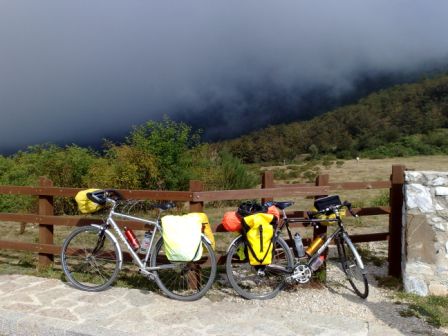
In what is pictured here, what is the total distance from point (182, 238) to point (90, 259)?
1539 millimetres

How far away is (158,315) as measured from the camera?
4770 mm

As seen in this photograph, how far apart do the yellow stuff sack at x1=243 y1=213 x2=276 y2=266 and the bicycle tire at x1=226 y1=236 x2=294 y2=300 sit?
22 centimetres

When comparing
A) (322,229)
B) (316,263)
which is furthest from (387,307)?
(322,229)

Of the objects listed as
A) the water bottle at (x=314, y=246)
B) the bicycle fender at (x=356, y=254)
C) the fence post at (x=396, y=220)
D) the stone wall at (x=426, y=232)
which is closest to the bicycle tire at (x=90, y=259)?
the water bottle at (x=314, y=246)

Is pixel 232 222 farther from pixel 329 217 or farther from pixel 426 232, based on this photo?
pixel 426 232

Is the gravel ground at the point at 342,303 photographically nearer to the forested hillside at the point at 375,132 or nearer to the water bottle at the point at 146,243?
the water bottle at the point at 146,243

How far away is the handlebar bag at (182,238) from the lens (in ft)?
16.6

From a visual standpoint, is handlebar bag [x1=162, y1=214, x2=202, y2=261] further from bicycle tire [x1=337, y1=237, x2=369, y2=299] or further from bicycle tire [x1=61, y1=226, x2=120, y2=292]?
bicycle tire [x1=337, y1=237, x2=369, y2=299]

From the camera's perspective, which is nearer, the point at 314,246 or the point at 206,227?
the point at 206,227

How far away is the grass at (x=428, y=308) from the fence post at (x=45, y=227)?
16.0 ft

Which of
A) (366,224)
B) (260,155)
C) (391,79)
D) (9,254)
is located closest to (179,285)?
(9,254)

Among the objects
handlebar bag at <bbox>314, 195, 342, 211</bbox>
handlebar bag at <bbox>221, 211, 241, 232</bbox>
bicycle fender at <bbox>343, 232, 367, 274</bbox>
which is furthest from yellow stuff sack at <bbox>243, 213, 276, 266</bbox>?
bicycle fender at <bbox>343, 232, 367, 274</bbox>

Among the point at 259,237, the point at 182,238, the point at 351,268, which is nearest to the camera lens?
the point at 182,238

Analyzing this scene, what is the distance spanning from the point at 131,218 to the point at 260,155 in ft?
138
